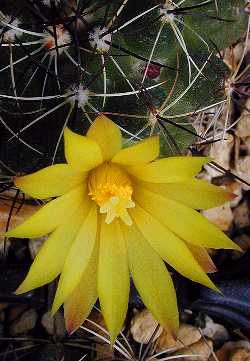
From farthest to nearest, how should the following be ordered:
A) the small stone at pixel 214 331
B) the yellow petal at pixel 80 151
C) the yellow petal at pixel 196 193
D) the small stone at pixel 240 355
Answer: the small stone at pixel 214 331, the small stone at pixel 240 355, the yellow petal at pixel 196 193, the yellow petal at pixel 80 151

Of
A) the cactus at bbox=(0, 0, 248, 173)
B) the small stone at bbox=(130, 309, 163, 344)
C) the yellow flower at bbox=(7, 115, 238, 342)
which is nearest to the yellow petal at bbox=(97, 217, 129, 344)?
the yellow flower at bbox=(7, 115, 238, 342)

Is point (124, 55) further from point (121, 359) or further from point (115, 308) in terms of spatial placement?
point (121, 359)

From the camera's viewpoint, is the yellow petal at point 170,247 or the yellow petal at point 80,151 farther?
the yellow petal at point 170,247

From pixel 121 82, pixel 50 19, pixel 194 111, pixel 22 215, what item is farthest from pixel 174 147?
pixel 22 215

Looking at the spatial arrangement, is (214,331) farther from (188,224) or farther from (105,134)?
(105,134)

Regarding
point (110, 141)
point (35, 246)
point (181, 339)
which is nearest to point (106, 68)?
point (110, 141)

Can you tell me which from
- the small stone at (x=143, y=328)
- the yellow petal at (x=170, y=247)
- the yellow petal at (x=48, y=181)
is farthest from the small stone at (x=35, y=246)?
the yellow petal at (x=48, y=181)

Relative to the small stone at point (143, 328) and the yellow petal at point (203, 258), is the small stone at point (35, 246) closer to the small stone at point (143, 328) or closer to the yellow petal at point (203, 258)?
the small stone at point (143, 328)
